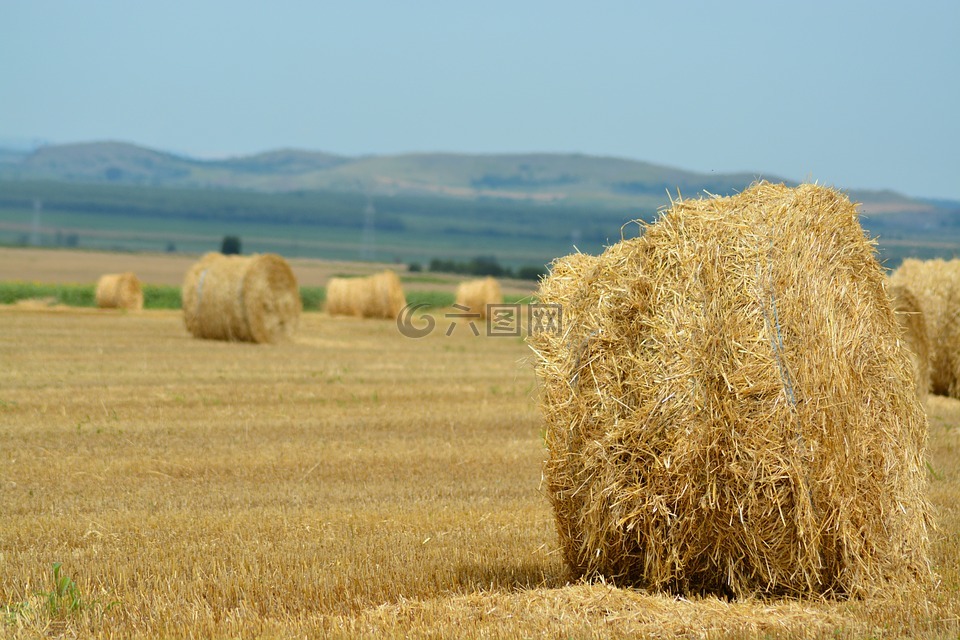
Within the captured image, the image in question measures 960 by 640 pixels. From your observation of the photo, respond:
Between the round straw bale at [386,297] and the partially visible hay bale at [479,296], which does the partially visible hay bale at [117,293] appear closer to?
the round straw bale at [386,297]

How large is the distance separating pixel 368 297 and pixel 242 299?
9.08m

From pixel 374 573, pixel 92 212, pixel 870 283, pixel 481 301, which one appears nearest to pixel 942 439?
pixel 870 283

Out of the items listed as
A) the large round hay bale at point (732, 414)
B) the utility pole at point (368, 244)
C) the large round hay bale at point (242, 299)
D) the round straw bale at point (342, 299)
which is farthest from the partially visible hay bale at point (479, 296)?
the utility pole at point (368, 244)

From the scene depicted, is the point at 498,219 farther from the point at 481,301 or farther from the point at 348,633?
the point at 348,633

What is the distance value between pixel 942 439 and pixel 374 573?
7764mm

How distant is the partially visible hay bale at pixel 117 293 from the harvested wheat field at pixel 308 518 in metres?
13.8

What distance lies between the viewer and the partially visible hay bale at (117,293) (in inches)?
1174

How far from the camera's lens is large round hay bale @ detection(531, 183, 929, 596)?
5715mm

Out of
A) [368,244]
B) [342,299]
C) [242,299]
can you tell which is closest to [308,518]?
[242,299]

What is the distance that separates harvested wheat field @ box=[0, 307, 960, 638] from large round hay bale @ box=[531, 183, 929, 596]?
0.85ft

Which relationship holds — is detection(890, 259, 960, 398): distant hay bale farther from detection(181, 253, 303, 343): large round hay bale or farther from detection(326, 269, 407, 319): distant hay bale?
detection(326, 269, 407, 319): distant hay bale

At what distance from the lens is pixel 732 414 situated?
5.69m

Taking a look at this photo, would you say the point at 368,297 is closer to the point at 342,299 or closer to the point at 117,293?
the point at 342,299

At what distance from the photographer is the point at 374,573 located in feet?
21.2
